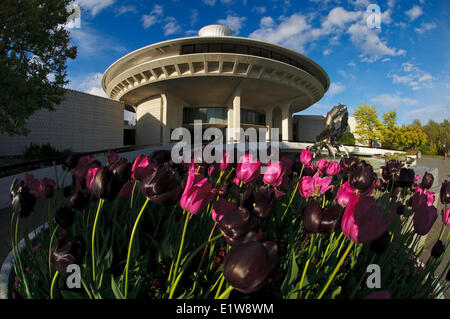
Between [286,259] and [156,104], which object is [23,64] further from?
[156,104]

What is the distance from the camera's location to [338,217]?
941 millimetres

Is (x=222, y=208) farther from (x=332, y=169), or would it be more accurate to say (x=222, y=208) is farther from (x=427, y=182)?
(x=427, y=182)

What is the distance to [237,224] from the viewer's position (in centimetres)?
87

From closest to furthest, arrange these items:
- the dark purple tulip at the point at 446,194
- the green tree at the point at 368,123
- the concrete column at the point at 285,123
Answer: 1. the dark purple tulip at the point at 446,194
2. the concrete column at the point at 285,123
3. the green tree at the point at 368,123

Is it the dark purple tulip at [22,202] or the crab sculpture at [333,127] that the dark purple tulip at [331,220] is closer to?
the dark purple tulip at [22,202]

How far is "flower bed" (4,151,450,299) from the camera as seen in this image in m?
0.85

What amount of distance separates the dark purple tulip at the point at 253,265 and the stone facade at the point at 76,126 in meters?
19.8

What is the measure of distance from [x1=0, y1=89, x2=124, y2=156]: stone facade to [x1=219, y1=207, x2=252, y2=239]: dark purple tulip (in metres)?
19.7

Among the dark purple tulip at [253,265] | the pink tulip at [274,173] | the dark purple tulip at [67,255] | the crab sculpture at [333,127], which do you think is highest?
the crab sculpture at [333,127]

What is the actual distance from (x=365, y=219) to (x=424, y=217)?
76 centimetres

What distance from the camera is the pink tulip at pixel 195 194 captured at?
1034mm

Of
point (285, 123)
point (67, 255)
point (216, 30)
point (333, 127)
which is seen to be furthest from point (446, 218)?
point (216, 30)

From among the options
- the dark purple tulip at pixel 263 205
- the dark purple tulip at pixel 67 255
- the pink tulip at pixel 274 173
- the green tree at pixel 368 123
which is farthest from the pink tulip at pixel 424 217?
the green tree at pixel 368 123
